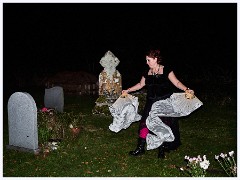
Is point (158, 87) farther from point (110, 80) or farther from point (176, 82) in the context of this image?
point (110, 80)

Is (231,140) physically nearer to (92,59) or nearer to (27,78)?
(27,78)

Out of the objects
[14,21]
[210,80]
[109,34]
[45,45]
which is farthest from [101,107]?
[14,21]

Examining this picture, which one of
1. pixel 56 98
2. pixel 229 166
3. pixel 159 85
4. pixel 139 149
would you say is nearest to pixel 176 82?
pixel 159 85

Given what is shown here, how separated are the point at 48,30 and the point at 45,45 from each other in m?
1.50

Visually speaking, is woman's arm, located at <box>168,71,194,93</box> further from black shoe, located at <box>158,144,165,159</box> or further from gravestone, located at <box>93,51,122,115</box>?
gravestone, located at <box>93,51,122,115</box>

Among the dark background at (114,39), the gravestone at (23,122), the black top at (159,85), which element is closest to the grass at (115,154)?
the gravestone at (23,122)

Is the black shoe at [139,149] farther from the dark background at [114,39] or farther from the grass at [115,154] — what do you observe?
the dark background at [114,39]

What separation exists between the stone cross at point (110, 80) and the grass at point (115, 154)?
108 cm

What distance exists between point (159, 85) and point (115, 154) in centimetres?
167

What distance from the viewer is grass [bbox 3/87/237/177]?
6273mm

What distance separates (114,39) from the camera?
25.7 m

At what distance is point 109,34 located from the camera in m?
26.0

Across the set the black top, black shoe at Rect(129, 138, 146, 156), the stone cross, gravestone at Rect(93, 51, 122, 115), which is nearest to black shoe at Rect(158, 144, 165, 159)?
black shoe at Rect(129, 138, 146, 156)

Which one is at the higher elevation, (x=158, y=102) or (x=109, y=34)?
(x=109, y=34)
